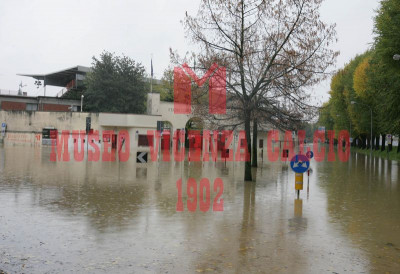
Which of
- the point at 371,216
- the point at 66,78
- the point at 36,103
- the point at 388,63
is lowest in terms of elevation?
the point at 371,216

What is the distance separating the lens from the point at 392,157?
49.1 metres

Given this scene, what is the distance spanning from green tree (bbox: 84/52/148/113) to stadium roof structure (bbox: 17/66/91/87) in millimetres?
10206

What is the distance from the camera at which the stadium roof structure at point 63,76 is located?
7744cm

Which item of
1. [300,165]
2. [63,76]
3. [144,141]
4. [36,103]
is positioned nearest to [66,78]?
[63,76]

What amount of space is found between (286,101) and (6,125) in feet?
134

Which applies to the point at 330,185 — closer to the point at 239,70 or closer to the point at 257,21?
the point at 239,70

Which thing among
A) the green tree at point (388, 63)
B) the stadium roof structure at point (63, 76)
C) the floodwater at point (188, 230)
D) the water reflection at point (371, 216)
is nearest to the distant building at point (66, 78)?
the stadium roof structure at point (63, 76)

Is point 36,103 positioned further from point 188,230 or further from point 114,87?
point 188,230

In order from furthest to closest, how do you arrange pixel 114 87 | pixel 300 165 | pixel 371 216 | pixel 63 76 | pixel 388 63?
pixel 63 76, pixel 114 87, pixel 388 63, pixel 300 165, pixel 371 216

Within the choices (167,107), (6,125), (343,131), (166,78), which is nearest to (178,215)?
(167,107)

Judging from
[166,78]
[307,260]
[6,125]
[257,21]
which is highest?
[166,78]

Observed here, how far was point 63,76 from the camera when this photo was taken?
8269cm

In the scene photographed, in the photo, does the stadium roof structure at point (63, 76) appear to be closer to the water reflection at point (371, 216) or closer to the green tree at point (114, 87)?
the green tree at point (114, 87)

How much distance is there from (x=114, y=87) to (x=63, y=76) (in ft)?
71.2
